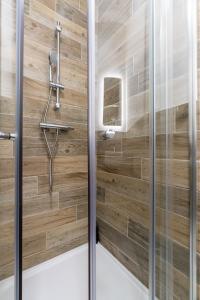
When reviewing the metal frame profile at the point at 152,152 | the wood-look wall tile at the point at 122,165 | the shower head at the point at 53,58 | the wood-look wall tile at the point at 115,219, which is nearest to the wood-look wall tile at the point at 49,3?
the shower head at the point at 53,58

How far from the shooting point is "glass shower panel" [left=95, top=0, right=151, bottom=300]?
110 cm

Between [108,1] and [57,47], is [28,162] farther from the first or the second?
[108,1]

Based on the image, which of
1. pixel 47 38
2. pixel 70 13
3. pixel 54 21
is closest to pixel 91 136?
pixel 47 38

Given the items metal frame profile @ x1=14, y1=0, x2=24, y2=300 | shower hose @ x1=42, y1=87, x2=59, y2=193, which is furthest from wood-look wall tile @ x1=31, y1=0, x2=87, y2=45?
metal frame profile @ x1=14, y1=0, x2=24, y2=300

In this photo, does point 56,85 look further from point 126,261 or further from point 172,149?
point 126,261

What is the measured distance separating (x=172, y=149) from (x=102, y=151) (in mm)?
420

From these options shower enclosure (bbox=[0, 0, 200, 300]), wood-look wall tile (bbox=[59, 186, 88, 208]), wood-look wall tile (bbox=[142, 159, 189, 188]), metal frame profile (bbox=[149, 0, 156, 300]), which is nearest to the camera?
shower enclosure (bbox=[0, 0, 200, 300])

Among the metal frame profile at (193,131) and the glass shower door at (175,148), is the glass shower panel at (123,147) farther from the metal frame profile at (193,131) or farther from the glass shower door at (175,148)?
the metal frame profile at (193,131)

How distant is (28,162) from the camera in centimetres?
133

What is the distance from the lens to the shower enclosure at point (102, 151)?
0.77 m

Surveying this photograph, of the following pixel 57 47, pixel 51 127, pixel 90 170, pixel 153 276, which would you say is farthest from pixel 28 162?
pixel 153 276

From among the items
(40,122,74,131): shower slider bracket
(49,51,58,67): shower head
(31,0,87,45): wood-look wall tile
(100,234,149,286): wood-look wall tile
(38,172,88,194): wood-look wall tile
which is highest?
(31,0,87,45): wood-look wall tile

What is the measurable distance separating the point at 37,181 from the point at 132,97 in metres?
0.90

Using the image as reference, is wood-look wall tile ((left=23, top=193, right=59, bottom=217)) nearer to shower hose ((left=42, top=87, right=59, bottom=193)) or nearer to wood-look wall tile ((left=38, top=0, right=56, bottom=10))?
shower hose ((left=42, top=87, right=59, bottom=193))
